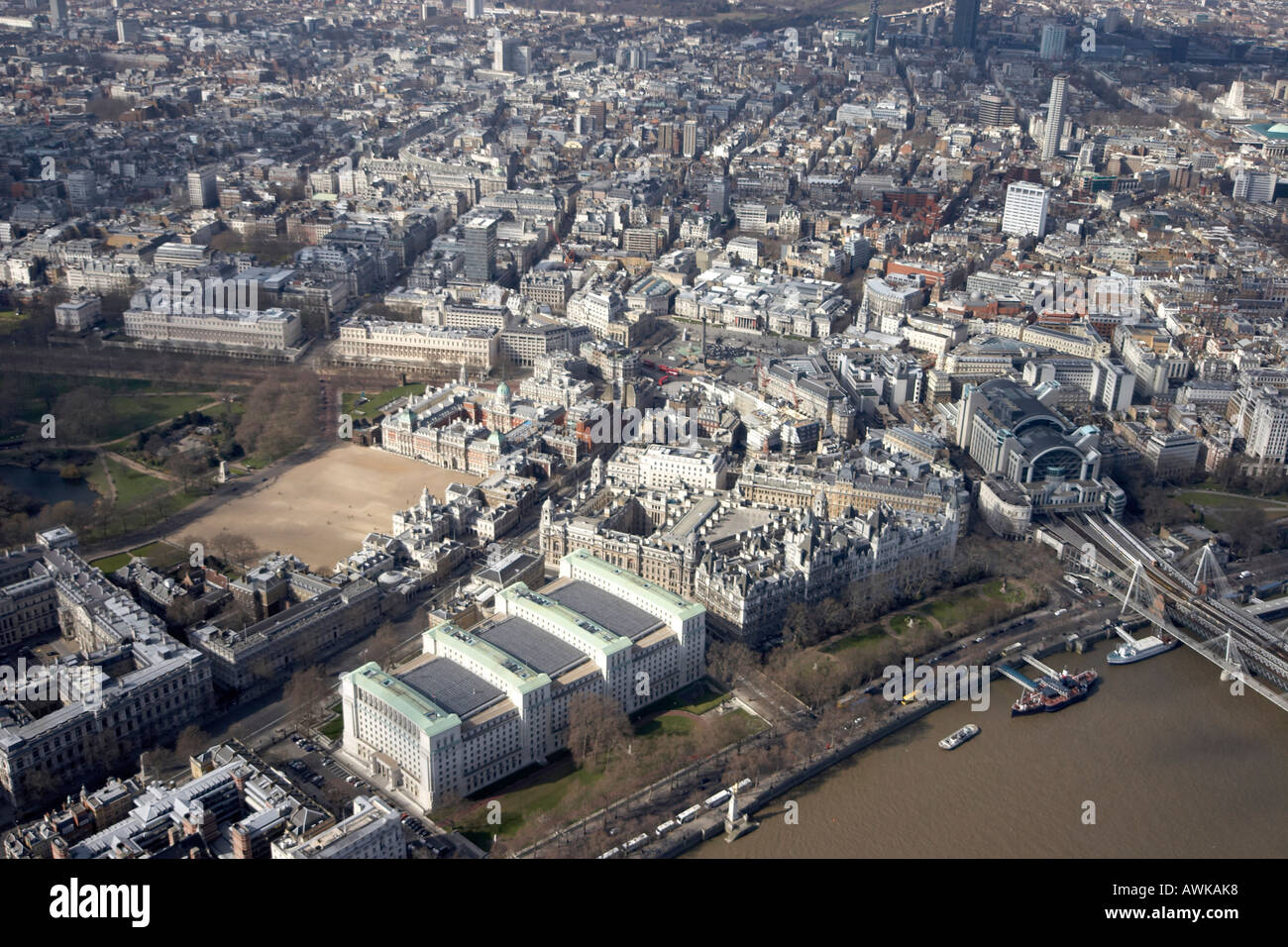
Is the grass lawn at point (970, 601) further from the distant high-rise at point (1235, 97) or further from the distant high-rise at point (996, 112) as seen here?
the distant high-rise at point (1235, 97)

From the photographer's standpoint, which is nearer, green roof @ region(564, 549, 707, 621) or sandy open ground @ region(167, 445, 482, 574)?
green roof @ region(564, 549, 707, 621)

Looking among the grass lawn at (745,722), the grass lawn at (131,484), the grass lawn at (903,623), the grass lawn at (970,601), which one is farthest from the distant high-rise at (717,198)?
the grass lawn at (745,722)

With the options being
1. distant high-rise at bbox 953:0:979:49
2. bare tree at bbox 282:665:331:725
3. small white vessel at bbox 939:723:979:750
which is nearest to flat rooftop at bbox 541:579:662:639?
bare tree at bbox 282:665:331:725

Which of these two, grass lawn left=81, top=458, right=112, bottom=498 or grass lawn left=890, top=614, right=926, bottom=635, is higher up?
grass lawn left=81, top=458, right=112, bottom=498

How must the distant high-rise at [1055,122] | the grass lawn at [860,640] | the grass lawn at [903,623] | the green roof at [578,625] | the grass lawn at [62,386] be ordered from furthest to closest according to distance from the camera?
1. the distant high-rise at [1055,122]
2. the grass lawn at [62,386]
3. the grass lawn at [903,623]
4. the grass lawn at [860,640]
5. the green roof at [578,625]

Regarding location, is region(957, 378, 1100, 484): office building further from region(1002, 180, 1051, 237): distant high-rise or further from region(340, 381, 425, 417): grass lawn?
region(1002, 180, 1051, 237): distant high-rise

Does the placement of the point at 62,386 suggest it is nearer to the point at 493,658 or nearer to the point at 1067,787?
the point at 493,658

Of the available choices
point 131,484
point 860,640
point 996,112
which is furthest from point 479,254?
point 996,112
